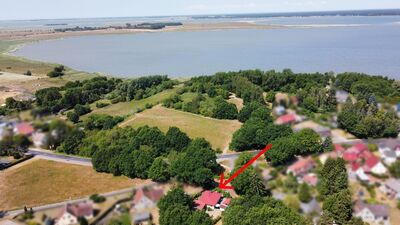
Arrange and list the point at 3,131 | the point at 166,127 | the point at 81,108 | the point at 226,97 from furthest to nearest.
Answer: the point at 226,97, the point at 81,108, the point at 166,127, the point at 3,131

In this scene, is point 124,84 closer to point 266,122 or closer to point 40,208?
point 266,122

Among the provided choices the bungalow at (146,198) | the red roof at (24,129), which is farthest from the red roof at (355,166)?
the red roof at (24,129)

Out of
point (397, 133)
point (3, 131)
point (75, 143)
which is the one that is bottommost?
point (397, 133)

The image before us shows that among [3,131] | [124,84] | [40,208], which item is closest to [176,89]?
[124,84]

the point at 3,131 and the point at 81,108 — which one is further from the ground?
the point at 3,131

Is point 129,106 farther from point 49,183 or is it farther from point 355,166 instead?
point 355,166

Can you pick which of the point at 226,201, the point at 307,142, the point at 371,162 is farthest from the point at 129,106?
the point at 371,162

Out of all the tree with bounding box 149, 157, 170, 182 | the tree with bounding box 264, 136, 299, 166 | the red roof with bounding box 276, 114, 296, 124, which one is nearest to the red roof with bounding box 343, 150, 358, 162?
the tree with bounding box 264, 136, 299, 166

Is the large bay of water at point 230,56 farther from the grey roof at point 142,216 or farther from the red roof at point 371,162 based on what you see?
the grey roof at point 142,216
